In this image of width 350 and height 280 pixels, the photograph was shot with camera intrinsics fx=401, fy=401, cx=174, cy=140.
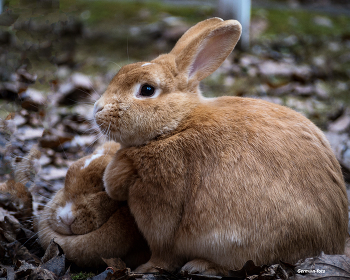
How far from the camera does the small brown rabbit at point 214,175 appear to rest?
2559 millimetres

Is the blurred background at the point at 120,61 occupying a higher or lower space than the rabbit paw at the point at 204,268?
higher

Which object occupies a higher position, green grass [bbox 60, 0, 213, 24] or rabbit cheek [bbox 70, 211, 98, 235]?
green grass [bbox 60, 0, 213, 24]

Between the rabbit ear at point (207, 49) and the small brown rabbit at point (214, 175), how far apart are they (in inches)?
0.5

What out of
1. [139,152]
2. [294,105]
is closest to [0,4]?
[139,152]

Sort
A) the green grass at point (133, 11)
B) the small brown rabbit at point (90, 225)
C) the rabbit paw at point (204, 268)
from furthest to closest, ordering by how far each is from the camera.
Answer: the green grass at point (133, 11) → the small brown rabbit at point (90, 225) → the rabbit paw at point (204, 268)

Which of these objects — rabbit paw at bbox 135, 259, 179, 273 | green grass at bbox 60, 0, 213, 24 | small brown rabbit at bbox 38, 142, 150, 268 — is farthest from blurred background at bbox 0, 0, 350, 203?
rabbit paw at bbox 135, 259, 179, 273

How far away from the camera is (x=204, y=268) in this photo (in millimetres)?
2670

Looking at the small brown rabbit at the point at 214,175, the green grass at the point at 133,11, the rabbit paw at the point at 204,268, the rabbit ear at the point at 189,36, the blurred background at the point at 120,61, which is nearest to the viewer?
the small brown rabbit at the point at 214,175

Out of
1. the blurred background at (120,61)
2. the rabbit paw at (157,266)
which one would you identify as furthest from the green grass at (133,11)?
the rabbit paw at (157,266)

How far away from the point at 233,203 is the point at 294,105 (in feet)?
11.8

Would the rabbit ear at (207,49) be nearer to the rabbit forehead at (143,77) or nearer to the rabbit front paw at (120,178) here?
the rabbit forehead at (143,77)

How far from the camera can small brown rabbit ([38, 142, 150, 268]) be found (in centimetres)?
294

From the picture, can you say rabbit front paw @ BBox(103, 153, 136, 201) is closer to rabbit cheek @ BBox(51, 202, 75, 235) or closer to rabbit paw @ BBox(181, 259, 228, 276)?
rabbit cheek @ BBox(51, 202, 75, 235)

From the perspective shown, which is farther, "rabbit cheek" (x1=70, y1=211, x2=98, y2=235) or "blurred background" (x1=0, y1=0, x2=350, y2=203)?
"blurred background" (x1=0, y1=0, x2=350, y2=203)
